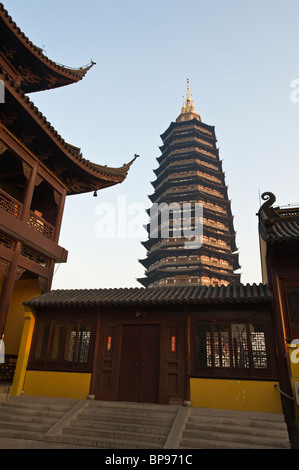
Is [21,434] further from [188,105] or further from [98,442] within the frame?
[188,105]

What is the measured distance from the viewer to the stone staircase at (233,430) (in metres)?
6.26

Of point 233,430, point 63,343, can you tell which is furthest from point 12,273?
point 233,430

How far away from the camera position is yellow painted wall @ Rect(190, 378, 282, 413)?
25.1ft

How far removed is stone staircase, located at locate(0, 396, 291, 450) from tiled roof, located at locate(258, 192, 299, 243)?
3.94m

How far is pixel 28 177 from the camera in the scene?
11727 millimetres

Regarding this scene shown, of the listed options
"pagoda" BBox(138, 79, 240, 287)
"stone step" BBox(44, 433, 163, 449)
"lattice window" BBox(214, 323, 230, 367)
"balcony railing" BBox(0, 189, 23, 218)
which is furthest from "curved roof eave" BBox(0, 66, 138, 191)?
"pagoda" BBox(138, 79, 240, 287)

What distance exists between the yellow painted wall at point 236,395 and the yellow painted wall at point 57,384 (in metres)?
2.93

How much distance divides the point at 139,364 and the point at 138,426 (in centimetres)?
200

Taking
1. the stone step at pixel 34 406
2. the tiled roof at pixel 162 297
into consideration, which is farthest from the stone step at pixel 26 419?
the tiled roof at pixel 162 297

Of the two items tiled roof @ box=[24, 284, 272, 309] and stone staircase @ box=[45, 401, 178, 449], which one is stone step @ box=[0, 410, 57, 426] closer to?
stone staircase @ box=[45, 401, 178, 449]

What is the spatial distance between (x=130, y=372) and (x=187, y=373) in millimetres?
1561

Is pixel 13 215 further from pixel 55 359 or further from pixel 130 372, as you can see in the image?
pixel 130 372

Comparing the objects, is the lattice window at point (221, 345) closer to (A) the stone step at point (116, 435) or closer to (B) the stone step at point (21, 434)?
(A) the stone step at point (116, 435)
